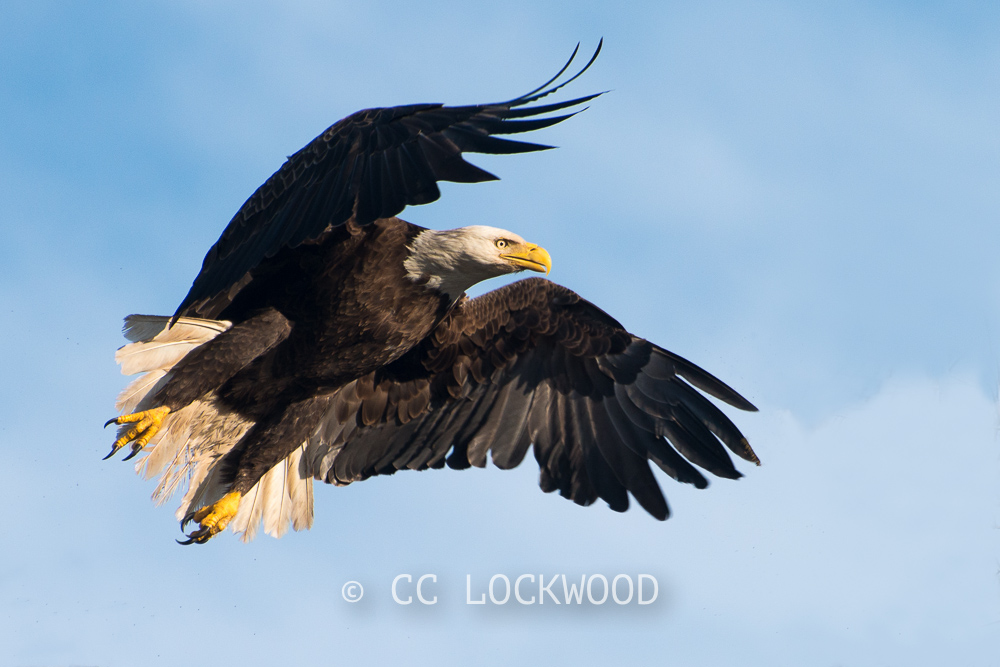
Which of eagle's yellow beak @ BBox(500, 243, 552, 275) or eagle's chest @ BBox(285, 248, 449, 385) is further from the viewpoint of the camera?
eagle's yellow beak @ BBox(500, 243, 552, 275)

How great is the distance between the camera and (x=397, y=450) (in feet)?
20.1

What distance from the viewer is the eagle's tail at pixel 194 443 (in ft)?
18.2

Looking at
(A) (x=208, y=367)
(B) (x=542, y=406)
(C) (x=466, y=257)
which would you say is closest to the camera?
(A) (x=208, y=367)

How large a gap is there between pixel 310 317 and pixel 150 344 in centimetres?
93

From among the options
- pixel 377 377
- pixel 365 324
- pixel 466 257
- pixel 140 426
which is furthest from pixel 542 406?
pixel 140 426

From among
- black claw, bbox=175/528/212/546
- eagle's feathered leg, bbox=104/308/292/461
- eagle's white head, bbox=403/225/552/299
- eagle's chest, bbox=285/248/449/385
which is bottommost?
black claw, bbox=175/528/212/546

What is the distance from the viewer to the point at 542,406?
6.20 metres

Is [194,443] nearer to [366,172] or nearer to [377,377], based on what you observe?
[377,377]

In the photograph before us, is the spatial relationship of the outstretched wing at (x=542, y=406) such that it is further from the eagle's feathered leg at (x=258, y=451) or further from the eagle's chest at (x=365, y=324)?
the eagle's chest at (x=365, y=324)

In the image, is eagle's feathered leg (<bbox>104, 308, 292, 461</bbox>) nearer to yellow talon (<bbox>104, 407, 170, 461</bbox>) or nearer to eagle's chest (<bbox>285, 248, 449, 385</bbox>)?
yellow talon (<bbox>104, 407, 170, 461</bbox>)

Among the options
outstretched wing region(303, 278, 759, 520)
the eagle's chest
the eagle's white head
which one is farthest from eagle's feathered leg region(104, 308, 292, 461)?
outstretched wing region(303, 278, 759, 520)

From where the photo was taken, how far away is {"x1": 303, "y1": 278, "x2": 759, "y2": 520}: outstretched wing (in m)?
5.95

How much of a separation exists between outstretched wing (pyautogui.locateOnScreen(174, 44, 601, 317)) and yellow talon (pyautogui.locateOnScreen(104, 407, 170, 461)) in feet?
2.29

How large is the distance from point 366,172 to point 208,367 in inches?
61.0
